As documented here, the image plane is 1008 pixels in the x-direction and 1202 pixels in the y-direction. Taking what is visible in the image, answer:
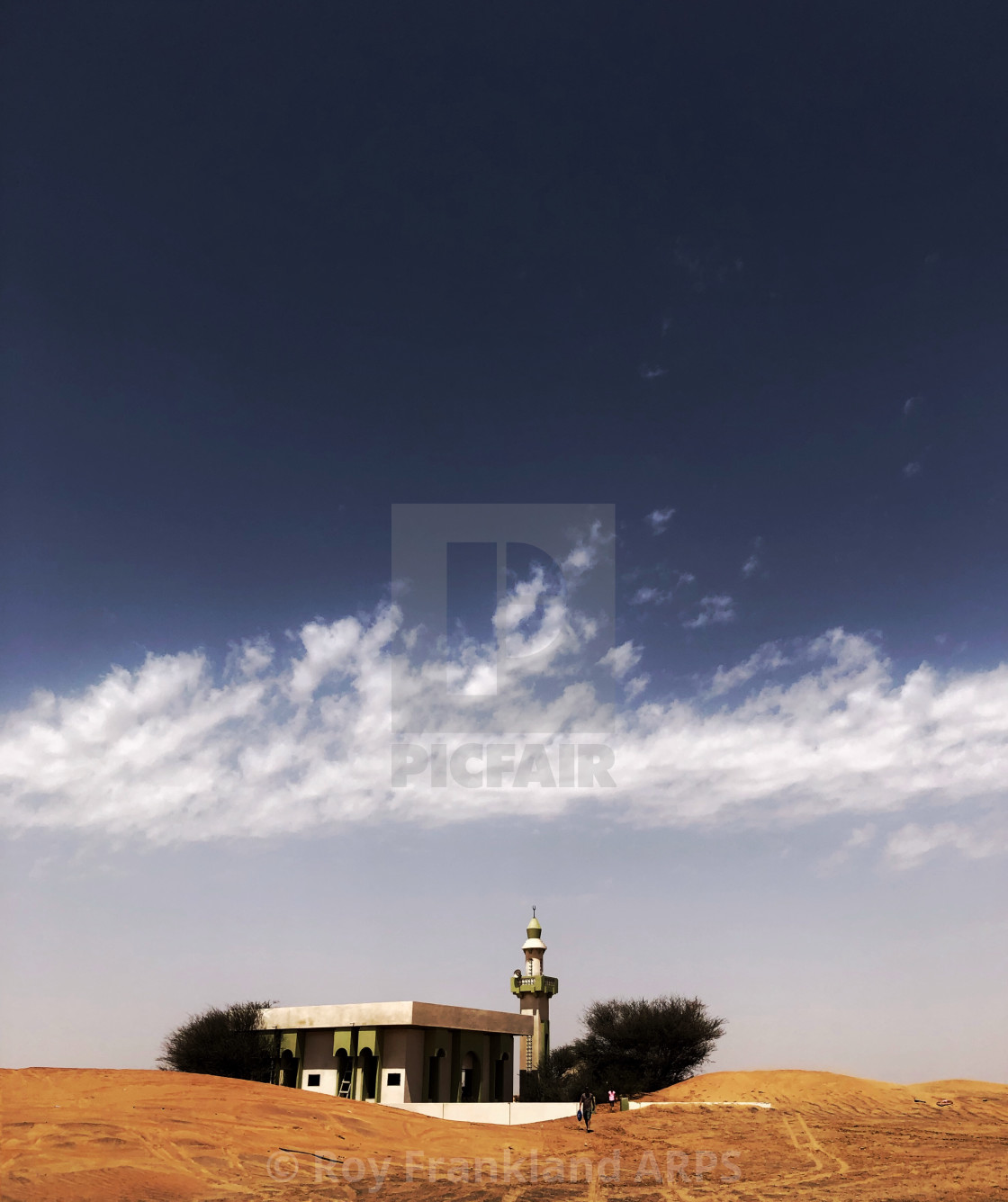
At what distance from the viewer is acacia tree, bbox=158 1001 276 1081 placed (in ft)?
127

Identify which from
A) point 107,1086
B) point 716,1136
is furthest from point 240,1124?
point 716,1136

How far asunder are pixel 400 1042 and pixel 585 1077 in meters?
11.2

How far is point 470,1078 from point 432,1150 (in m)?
19.5

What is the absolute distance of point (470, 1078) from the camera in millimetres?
39062

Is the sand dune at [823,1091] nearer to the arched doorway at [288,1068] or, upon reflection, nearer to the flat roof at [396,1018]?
the flat roof at [396,1018]

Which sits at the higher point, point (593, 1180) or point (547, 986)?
point (547, 986)

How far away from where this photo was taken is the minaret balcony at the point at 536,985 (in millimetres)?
56312

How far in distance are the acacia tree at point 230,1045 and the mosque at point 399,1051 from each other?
0.70 meters

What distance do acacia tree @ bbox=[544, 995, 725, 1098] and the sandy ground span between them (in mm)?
11628

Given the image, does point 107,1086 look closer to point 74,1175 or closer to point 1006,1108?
point 74,1175

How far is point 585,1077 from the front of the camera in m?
41.7

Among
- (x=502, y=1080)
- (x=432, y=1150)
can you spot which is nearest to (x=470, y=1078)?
(x=502, y=1080)

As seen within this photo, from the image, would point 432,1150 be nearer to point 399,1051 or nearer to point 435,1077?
point 399,1051

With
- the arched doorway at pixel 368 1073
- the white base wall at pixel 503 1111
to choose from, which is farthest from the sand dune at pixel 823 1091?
the arched doorway at pixel 368 1073
